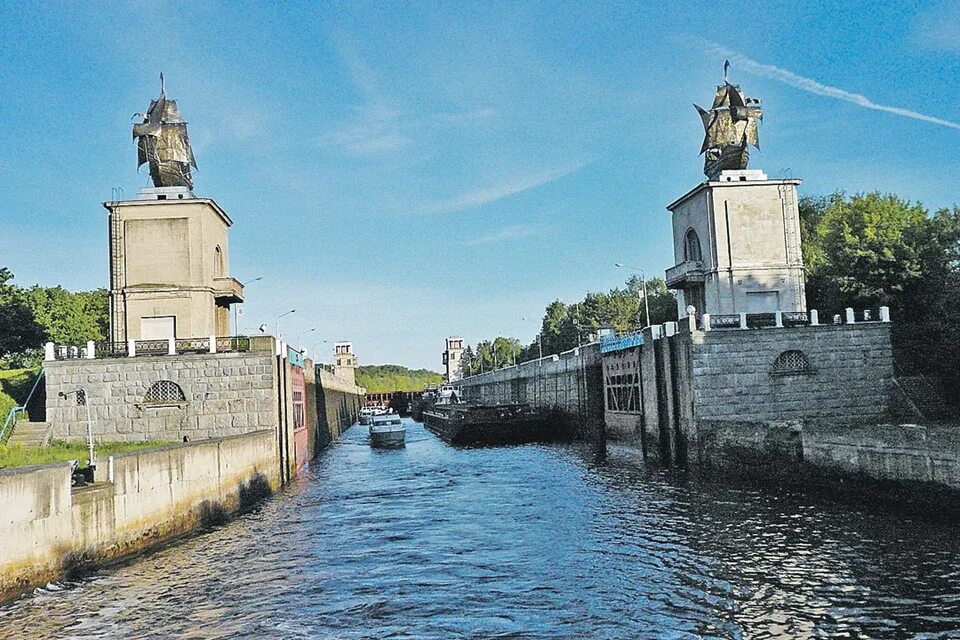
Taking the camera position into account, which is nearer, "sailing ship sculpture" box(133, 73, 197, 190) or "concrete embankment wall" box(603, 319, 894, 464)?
"concrete embankment wall" box(603, 319, 894, 464)

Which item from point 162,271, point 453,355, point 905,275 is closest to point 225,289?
point 162,271

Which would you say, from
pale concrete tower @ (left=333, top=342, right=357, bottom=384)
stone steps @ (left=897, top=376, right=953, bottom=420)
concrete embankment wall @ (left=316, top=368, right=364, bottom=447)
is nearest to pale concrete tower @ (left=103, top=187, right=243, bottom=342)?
concrete embankment wall @ (left=316, top=368, right=364, bottom=447)

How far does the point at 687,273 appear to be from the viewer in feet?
136

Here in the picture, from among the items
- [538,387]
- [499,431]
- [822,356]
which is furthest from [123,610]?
[538,387]

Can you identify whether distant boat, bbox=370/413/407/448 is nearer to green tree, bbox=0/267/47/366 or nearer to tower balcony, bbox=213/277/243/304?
tower balcony, bbox=213/277/243/304

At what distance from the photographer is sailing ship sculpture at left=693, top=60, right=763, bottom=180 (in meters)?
43.6

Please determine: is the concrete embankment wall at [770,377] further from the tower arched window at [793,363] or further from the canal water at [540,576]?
the canal water at [540,576]

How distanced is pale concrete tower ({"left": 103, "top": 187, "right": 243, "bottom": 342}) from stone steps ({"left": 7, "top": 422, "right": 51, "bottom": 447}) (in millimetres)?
8102

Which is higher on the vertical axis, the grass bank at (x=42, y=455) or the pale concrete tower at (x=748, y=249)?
the pale concrete tower at (x=748, y=249)

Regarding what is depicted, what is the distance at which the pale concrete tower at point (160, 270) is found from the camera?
38.3 meters

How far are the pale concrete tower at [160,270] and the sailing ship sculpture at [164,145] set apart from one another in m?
3.26

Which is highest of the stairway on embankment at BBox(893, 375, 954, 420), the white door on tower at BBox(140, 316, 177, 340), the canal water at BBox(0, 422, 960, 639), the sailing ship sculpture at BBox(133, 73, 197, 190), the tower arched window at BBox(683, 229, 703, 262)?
the sailing ship sculpture at BBox(133, 73, 197, 190)

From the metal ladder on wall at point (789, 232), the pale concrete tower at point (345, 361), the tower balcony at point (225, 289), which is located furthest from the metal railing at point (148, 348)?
the pale concrete tower at point (345, 361)

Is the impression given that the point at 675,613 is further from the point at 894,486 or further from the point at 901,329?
the point at 901,329
